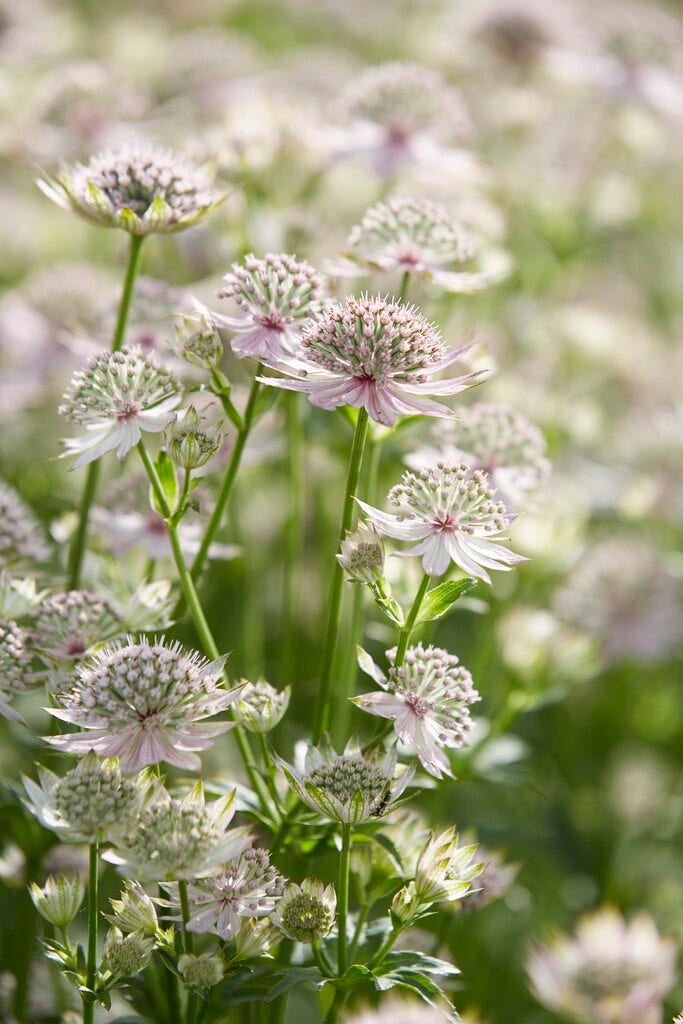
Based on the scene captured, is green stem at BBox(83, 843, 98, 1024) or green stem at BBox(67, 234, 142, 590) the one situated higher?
green stem at BBox(67, 234, 142, 590)

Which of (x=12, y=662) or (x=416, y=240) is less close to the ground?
(x=416, y=240)

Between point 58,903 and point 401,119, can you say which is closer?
point 58,903

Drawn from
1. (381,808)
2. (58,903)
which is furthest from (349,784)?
(58,903)

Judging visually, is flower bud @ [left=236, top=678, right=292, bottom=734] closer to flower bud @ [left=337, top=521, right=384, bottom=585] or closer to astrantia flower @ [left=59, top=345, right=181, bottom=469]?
flower bud @ [left=337, top=521, right=384, bottom=585]

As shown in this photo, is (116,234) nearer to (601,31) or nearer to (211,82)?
(211,82)

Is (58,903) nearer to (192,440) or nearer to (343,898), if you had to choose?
(343,898)

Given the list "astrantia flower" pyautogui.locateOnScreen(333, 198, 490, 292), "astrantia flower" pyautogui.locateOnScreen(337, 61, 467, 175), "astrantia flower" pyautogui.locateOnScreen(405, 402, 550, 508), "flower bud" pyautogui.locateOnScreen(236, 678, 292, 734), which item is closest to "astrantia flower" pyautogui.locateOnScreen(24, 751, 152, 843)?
"flower bud" pyautogui.locateOnScreen(236, 678, 292, 734)

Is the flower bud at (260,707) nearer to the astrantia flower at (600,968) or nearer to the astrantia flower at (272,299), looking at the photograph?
the astrantia flower at (272,299)
